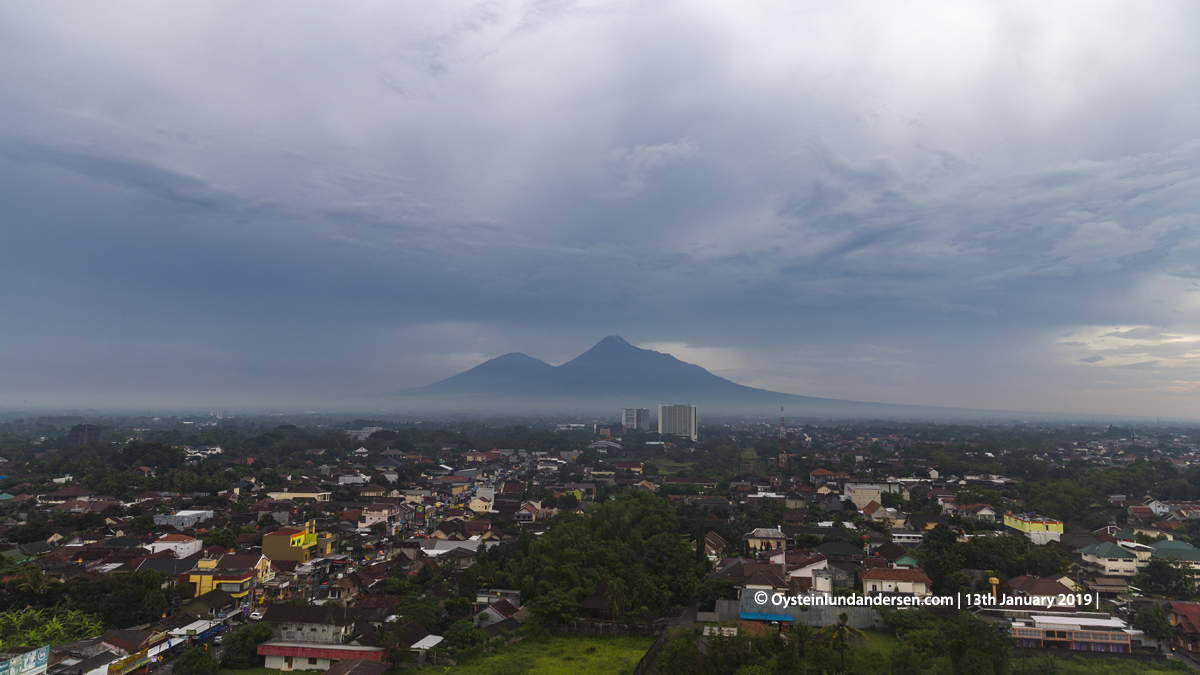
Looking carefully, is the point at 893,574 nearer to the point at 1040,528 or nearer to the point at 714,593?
the point at 714,593

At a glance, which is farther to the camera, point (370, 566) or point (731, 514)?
point (731, 514)

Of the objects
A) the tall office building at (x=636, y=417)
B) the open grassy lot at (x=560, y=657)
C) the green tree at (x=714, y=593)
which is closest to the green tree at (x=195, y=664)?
the open grassy lot at (x=560, y=657)

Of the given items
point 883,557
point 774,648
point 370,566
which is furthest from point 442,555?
point 883,557

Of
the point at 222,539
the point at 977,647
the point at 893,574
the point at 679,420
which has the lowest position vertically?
the point at 222,539

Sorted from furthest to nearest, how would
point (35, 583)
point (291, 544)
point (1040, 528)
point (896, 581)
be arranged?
point (1040, 528), point (291, 544), point (896, 581), point (35, 583)

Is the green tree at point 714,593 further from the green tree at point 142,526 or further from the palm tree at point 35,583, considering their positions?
the green tree at point 142,526

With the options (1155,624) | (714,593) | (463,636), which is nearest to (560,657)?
(463,636)

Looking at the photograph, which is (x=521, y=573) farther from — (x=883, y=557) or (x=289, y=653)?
(x=883, y=557)
